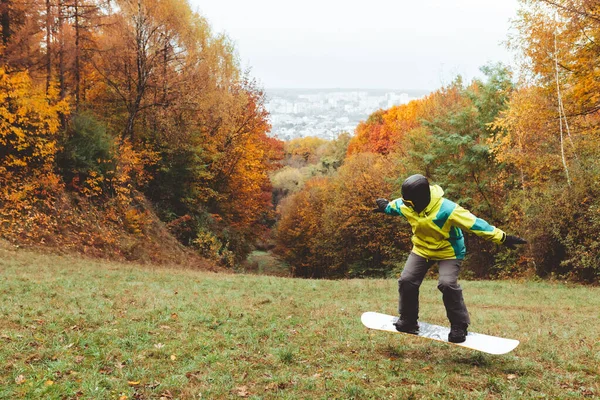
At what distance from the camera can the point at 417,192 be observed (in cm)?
534

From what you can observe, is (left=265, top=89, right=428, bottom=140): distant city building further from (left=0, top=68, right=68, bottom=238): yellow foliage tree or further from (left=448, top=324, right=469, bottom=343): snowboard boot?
(left=448, top=324, right=469, bottom=343): snowboard boot

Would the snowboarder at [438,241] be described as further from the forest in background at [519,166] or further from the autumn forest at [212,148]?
the autumn forest at [212,148]

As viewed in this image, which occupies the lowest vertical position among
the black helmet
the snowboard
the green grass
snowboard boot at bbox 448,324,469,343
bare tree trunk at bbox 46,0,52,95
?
the green grass

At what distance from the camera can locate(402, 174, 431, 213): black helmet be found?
5316 millimetres

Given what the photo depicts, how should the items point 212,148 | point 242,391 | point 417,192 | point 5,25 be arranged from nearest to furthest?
point 242,391 → point 417,192 → point 5,25 → point 212,148

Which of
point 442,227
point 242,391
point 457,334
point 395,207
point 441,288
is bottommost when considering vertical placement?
point 242,391

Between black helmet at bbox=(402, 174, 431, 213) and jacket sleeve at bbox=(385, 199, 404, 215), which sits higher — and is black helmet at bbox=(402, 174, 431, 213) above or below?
above

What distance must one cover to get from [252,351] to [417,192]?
3.27 meters

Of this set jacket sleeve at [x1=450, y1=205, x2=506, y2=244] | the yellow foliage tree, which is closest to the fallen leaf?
jacket sleeve at [x1=450, y1=205, x2=506, y2=244]

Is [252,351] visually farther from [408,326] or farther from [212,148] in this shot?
[212,148]

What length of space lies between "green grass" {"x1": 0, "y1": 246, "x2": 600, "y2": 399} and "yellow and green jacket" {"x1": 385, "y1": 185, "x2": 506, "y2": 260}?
1.50 meters

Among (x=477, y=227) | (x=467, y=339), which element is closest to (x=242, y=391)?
(x=467, y=339)

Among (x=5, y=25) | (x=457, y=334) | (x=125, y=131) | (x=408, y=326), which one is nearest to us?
(x=457, y=334)

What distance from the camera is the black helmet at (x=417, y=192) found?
532 cm
